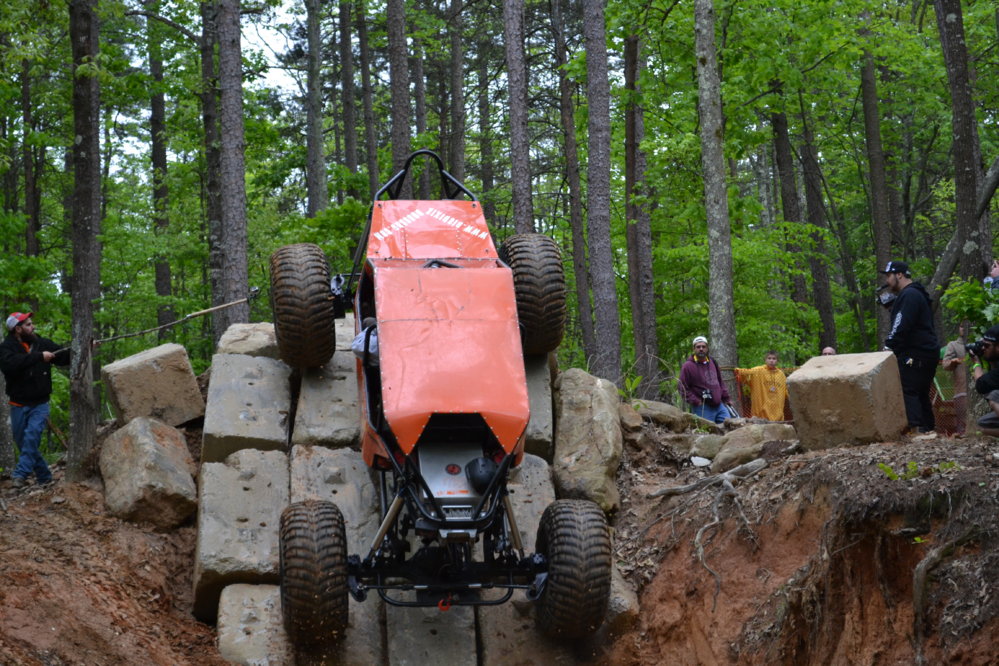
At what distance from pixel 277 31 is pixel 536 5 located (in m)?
6.50

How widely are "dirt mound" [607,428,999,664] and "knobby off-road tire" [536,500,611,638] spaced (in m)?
0.86

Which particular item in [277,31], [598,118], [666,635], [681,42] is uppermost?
[277,31]

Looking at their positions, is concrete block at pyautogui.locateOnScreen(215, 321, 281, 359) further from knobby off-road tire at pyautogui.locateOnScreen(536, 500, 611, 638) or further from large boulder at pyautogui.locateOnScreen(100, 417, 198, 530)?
knobby off-road tire at pyautogui.locateOnScreen(536, 500, 611, 638)

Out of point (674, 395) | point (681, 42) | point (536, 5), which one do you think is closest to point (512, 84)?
point (681, 42)

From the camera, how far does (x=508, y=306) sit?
24.4 ft

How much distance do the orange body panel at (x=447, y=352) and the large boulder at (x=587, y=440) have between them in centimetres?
240

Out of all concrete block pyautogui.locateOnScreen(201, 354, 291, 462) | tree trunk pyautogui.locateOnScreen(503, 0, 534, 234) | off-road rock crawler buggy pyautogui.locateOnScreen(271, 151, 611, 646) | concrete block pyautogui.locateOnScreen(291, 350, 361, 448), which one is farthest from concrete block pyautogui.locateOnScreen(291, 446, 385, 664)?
tree trunk pyautogui.locateOnScreen(503, 0, 534, 234)

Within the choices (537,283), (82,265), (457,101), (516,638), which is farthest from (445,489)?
(457,101)

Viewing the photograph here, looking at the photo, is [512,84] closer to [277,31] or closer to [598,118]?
[598,118]

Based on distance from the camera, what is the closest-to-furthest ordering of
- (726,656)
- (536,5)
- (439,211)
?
(726,656), (439,211), (536,5)

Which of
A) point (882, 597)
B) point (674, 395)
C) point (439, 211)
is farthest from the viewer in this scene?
point (674, 395)

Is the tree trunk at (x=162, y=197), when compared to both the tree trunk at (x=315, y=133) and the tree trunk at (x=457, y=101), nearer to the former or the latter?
the tree trunk at (x=315, y=133)

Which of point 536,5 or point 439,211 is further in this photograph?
point 536,5

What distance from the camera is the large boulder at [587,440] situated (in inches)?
368
